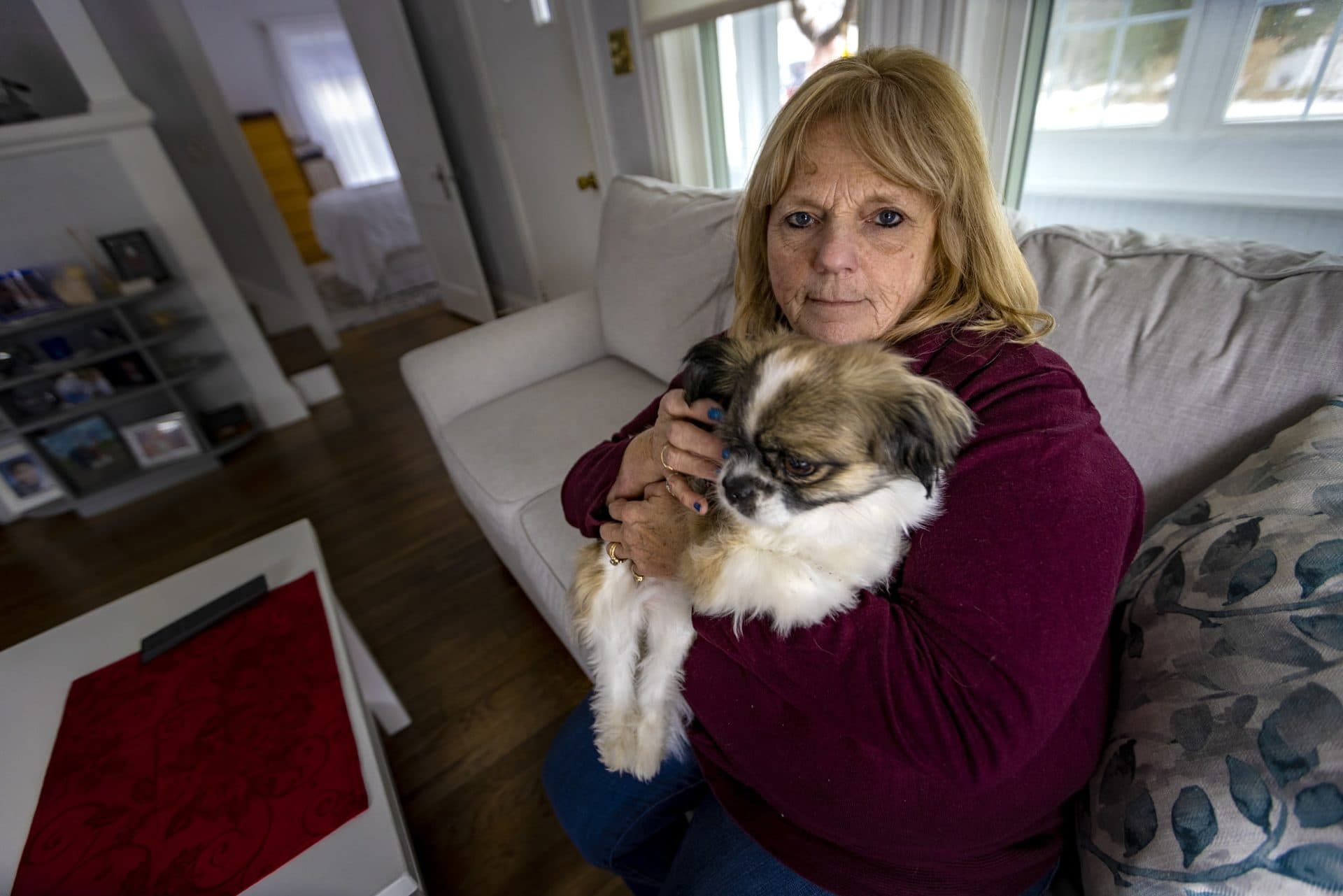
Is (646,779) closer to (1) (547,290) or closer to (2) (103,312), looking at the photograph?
(1) (547,290)

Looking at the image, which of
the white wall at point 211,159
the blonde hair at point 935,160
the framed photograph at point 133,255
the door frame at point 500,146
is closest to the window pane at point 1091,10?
the blonde hair at point 935,160

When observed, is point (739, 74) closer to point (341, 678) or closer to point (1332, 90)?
point (1332, 90)

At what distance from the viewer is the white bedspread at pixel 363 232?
6.27m

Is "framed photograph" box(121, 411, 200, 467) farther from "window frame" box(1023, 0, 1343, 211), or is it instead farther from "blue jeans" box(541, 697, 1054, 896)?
"window frame" box(1023, 0, 1343, 211)

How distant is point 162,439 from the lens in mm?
3504

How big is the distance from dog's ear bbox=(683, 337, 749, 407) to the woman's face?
0.45 ft

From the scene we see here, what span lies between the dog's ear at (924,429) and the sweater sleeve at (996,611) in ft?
0.14

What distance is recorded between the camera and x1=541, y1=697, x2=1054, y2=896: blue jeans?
0.95 m

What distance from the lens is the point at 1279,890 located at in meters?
0.53

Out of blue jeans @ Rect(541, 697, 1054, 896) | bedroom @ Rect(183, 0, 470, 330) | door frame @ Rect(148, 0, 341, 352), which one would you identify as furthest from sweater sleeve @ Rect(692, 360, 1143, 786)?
bedroom @ Rect(183, 0, 470, 330)

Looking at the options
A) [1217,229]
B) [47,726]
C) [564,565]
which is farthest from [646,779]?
[1217,229]

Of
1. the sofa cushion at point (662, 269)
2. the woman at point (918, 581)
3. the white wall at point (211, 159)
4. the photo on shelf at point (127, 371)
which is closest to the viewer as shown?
the woman at point (918, 581)

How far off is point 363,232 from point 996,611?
24.0ft

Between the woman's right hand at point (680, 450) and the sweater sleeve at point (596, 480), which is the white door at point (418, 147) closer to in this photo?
the sweater sleeve at point (596, 480)
